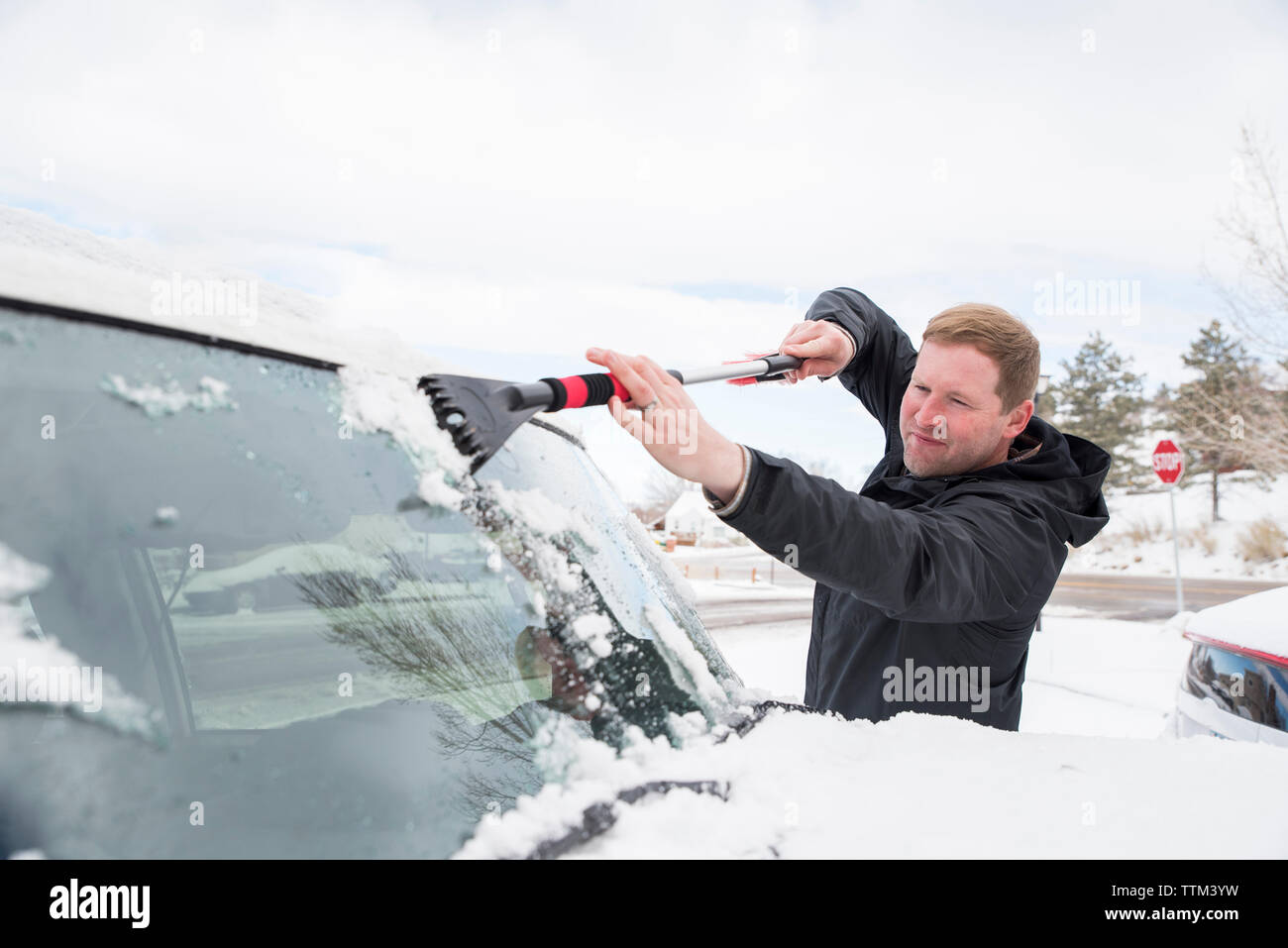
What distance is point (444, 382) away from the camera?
3.89 ft

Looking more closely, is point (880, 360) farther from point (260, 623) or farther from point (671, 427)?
point (260, 623)

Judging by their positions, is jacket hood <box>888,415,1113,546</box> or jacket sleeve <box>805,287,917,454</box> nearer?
jacket hood <box>888,415,1113,546</box>

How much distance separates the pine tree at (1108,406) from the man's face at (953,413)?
41754 mm

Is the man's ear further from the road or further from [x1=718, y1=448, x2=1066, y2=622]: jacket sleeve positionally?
the road

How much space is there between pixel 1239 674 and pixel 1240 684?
40mm

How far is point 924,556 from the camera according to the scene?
4.67 feet

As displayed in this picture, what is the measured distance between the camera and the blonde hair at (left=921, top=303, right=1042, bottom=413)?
6.35ft

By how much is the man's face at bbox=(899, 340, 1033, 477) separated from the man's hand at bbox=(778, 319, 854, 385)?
0.97 ft
